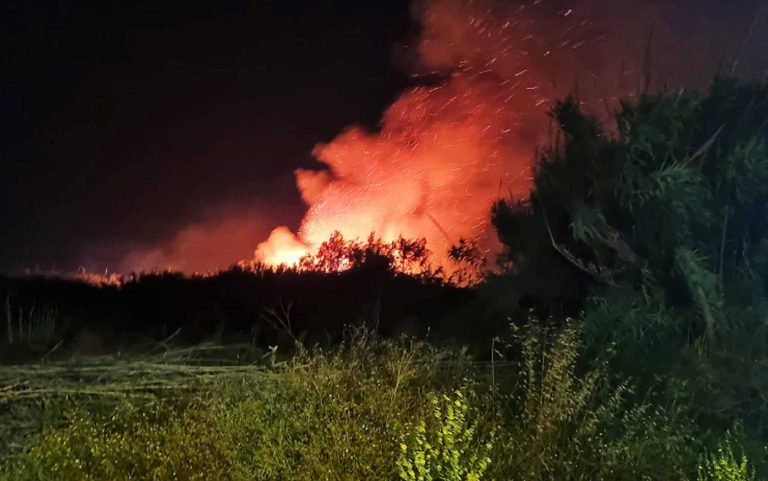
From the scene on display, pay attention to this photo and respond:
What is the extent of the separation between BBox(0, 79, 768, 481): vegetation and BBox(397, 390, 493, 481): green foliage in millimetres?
→ 21

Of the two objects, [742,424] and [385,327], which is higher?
[385,327]

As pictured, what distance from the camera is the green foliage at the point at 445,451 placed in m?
3.87

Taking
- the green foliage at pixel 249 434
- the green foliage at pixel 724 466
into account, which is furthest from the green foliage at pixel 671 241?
the green foliage at pixel 249 434

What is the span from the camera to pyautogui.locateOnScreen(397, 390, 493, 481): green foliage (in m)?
3.87

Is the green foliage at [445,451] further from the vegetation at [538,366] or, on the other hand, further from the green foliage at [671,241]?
the green foliage at [671,241]

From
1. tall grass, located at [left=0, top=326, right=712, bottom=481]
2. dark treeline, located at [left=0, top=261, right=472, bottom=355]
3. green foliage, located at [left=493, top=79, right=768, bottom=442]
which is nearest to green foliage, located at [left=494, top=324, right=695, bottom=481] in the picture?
tall grass, located at [left=0, top=326, right=712, bottom=481]

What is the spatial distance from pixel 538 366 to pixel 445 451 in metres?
1.83

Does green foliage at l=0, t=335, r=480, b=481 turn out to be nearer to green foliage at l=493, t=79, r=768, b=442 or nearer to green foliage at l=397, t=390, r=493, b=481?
green foliage at l=397, t=390, r=493, b=481

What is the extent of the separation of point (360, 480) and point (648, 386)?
95.9 inches

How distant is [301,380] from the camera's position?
4.92 metres

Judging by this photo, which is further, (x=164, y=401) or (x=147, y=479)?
(x=164, y=401)

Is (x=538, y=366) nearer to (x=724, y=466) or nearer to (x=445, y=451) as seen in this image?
(x=724, y=466)

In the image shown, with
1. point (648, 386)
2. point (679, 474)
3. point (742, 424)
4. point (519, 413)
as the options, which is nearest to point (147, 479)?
point (519, 413)

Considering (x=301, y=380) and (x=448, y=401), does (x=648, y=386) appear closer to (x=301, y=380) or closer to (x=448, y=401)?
(x=448, y=401)
